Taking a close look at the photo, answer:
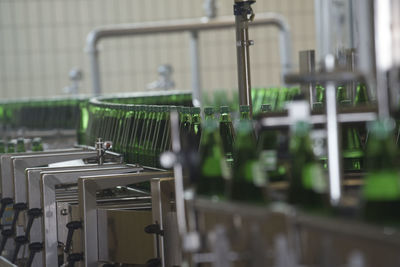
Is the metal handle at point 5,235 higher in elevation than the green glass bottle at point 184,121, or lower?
lower

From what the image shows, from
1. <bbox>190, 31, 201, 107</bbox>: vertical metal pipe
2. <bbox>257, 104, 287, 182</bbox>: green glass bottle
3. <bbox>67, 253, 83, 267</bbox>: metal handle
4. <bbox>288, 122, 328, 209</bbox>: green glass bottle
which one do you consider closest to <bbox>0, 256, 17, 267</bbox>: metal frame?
<bbox>67, 253, 83, 267</bbox>: metal handle

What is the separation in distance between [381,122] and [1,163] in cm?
285

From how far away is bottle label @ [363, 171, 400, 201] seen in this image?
1299 mm

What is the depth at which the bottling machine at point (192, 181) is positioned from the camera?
1.31m

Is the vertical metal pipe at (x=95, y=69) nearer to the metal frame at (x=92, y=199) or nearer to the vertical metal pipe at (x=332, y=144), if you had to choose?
the metal frame at (x=92, y=199)

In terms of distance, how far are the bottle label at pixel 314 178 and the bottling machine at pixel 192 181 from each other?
0.04 ft

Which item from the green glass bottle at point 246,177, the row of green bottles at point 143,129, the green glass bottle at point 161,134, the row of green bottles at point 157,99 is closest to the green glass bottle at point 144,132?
the row of green bottles at point 143,129

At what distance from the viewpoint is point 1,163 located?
3.89 metres

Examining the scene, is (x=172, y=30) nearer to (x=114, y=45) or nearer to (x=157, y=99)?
(x=157, y=99)

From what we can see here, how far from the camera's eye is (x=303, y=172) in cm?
144

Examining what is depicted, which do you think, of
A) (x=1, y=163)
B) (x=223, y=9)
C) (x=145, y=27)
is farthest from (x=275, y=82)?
(x=1, y=163)

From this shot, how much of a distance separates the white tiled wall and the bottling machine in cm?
434

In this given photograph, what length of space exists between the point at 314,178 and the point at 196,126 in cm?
139

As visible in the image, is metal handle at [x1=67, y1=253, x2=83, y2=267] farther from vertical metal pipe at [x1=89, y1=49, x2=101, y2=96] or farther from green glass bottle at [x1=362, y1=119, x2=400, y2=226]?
vertical metal pipe at [x1=89, y1=49, x2=101, y2=96]
